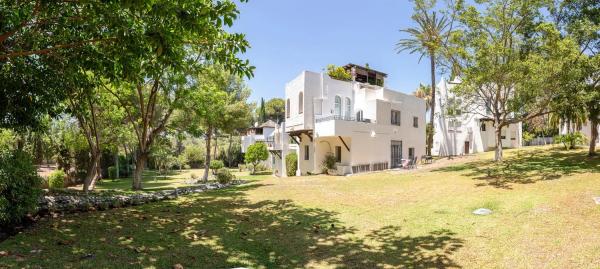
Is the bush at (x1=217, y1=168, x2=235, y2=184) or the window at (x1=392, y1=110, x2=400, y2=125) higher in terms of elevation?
the window at (x1=392, y1=110, x2=400, y2=125)

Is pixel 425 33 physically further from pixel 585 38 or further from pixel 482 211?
pixel 482 211

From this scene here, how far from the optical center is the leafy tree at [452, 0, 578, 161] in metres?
15.8

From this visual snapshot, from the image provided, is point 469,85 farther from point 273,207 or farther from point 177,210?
point 177,210

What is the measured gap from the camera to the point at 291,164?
2973 centimetres

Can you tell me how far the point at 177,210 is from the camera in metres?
10.9

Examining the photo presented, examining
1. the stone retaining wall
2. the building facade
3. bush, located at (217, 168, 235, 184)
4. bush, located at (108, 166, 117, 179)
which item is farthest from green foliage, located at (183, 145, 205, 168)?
the stone retaining wall

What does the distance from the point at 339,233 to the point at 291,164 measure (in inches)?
845

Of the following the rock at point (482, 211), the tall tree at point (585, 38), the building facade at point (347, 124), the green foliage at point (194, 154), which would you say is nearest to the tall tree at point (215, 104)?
the building facade at point (347, 124)

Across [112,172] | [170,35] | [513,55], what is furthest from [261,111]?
[170,35]

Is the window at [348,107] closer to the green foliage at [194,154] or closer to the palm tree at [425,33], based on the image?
the palm tree at [425,33]

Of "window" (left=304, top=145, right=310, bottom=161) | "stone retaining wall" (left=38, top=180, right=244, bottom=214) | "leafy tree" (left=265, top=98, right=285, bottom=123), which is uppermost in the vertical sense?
"leafy tree" (left=265, top=98, right=285, bottom=123)

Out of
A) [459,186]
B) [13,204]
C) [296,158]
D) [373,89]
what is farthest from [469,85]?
[13,204]

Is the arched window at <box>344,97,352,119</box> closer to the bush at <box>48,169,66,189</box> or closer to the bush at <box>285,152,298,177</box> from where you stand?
the bush at <box>285,152,298,177</box>

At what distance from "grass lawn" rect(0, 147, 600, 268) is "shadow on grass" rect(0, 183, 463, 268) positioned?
0.07 ft
